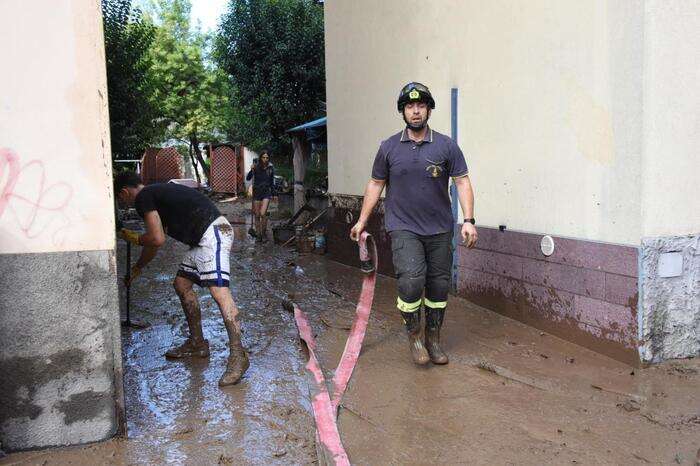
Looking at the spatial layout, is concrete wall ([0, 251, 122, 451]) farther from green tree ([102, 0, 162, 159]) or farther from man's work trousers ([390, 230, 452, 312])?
green tree ([102, 0, 162, 159])

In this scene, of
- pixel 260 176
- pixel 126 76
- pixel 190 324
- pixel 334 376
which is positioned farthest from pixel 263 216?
pixel 334 376

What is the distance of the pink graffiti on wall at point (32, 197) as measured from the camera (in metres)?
3.43

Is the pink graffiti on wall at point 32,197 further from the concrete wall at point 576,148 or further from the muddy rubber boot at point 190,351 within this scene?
the concrete wall at point 576,148

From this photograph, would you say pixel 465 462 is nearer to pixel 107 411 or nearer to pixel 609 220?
pixel 107 411

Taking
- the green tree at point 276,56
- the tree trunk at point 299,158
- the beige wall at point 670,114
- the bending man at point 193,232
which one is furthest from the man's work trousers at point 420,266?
the green tree at point 276,56

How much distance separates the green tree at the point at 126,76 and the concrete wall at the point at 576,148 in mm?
5812

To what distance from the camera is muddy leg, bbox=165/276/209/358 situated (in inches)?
210

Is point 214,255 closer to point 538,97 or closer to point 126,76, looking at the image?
point 538,97

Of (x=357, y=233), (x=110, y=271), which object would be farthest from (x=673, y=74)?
(x=110, y=271)

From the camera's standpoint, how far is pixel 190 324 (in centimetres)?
538

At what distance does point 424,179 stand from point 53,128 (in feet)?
8.20

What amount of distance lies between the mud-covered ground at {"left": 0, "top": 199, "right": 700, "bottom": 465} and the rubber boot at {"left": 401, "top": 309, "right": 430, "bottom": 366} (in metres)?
0.08

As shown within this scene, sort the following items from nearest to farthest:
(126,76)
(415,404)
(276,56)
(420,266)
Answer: (415,404), (420,266), (126,76), (276,56)

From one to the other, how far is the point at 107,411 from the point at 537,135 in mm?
4035
